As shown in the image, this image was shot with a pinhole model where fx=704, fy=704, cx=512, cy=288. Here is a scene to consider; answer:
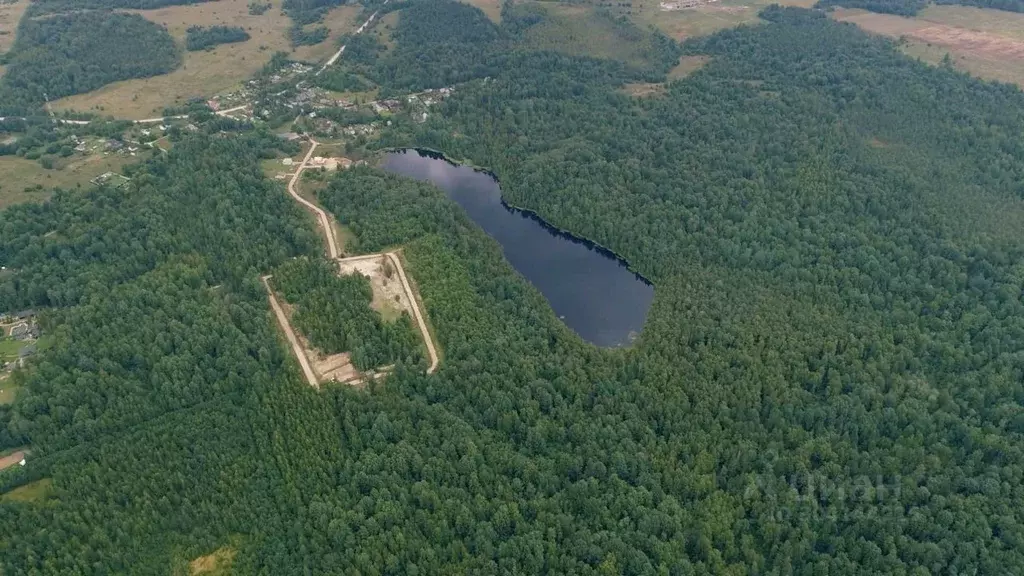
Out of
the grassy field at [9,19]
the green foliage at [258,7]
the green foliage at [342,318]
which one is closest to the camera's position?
the green foliage at [342,318]

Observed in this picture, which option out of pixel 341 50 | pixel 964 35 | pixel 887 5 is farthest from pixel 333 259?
pixel 887 5

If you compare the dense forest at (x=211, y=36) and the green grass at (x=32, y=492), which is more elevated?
the dense forest at (x=211, y=36)

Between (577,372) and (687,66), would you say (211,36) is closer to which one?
(687,66)

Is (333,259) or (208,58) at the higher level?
(208,58)

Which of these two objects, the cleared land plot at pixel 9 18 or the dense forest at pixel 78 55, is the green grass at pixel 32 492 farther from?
the cleared land plot at pixel 9 18

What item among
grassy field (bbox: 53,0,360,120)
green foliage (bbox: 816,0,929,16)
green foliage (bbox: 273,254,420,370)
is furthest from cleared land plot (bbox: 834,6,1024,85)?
grassy field (bbox: 53,0,360,120)

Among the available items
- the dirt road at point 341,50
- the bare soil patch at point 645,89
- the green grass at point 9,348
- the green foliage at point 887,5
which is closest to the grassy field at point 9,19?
the dirt road at point 341,50

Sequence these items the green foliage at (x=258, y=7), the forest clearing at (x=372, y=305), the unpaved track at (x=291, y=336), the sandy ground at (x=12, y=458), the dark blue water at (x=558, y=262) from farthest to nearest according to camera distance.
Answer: the green foliage at (x=258, y=7) < the dark blue water at (x=558, y=262) < the forest clearing at (x=372, y=305) < the unpaved track at (x=291, y=336) < the sandy ground at (x=12, y=458)

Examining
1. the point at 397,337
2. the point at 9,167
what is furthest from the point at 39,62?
the point at 397,337
